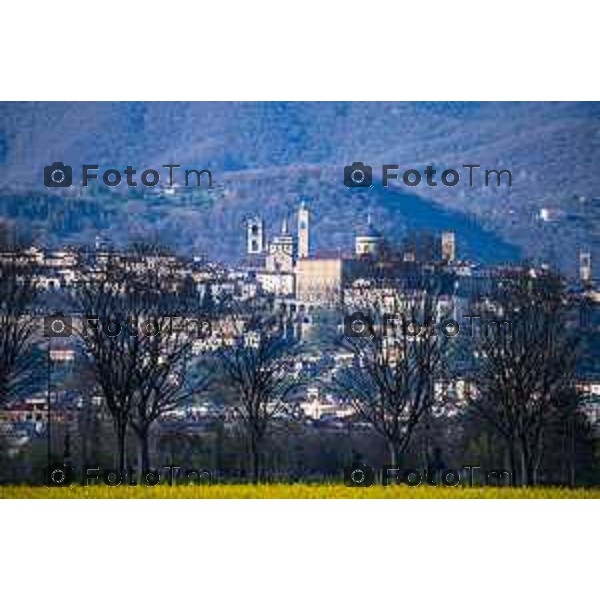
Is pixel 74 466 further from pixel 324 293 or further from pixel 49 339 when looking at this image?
pixel 324 293

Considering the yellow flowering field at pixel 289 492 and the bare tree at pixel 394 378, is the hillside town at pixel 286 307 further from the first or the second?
the yellow flowering field at pixel 289 492

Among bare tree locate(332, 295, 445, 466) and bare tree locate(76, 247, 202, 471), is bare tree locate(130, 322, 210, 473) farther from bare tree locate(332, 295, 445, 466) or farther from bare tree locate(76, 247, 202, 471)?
bare tree locate(332, 295, 445, 466)

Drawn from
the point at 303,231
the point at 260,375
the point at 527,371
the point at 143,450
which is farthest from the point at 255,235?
the point at 527,371

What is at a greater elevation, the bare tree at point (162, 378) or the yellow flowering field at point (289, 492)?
the bare tree at point (162, 378)

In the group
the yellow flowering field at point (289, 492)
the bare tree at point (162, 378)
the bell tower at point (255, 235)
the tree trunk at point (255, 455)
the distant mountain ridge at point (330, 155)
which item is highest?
the distant mountain ridge at point (330, 155)

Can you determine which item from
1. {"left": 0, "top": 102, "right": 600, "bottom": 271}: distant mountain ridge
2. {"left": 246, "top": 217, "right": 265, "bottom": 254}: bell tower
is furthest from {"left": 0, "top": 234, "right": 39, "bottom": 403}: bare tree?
{"left": 246, "top": 217, "right": 265, "bottom": 254}: bell tower

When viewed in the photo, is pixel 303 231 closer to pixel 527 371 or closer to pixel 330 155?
pixel 330 155

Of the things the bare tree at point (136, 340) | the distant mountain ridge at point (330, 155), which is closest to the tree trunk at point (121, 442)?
the bare tree at point (136, 340)
